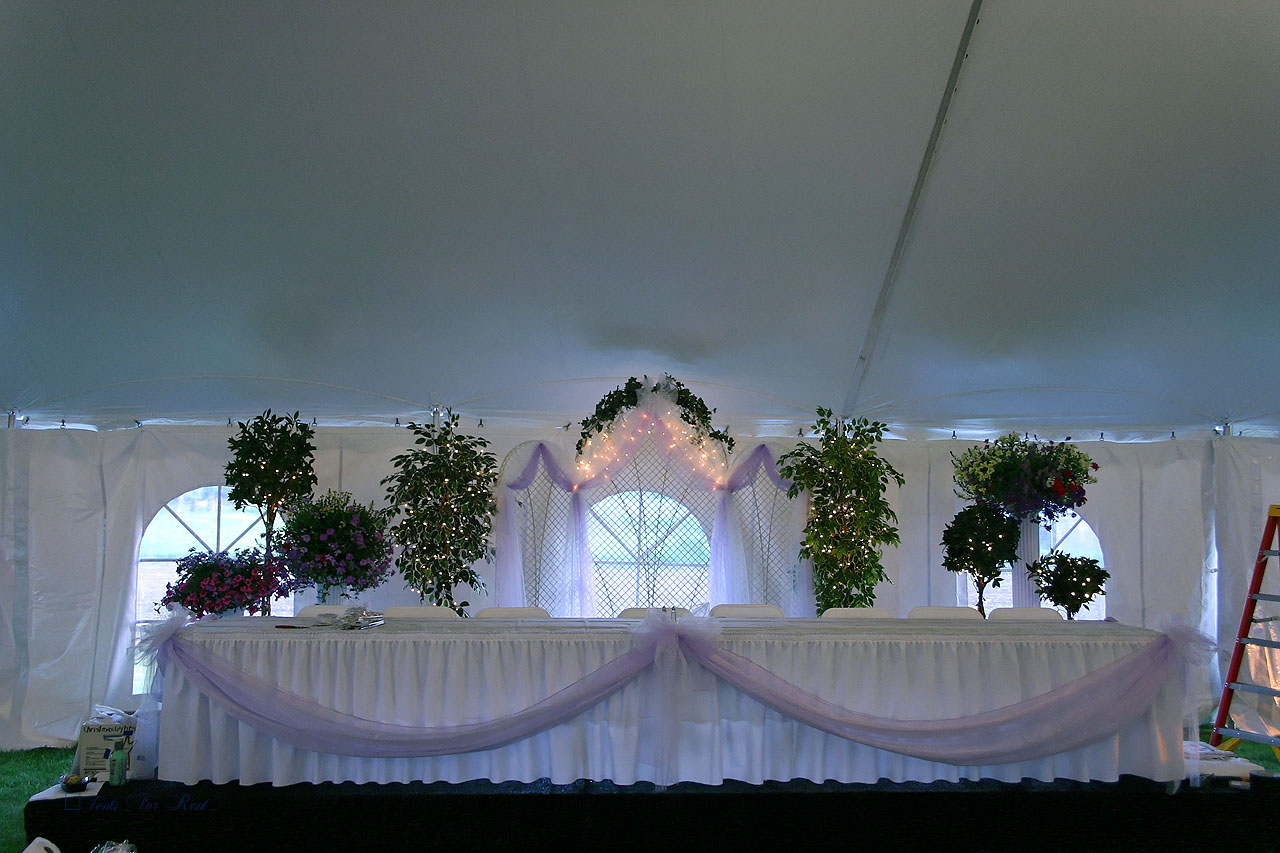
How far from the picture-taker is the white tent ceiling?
3844 millimetres

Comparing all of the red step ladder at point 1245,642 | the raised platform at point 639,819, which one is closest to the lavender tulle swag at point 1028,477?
the red step ladder at point 1245,642

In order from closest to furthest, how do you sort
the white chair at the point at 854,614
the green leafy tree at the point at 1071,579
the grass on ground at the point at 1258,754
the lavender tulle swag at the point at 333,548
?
the white chair at the point at 854,614, the grass on ground at the point at 1258,754, the green leafy tree at the point at 1071,579, the lavender tulle swag at the point at 333,548

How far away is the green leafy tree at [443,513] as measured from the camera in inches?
249

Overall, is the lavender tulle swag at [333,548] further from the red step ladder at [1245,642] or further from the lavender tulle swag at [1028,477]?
the red step ladder at [1245,642]

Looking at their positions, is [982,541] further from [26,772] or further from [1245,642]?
[26,772]

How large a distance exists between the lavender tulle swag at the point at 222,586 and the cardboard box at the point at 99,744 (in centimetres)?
158

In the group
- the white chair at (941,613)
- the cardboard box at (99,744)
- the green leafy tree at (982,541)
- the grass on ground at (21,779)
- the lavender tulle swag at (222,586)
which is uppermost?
the green leafy tree at (982,541)

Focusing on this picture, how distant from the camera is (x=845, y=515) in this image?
6.41 m

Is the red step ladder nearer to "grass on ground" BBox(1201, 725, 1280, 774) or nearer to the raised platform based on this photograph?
"grass on ground" BBox(1201, 725, 1280, 774)

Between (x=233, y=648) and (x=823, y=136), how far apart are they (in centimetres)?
362

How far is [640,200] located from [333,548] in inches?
123

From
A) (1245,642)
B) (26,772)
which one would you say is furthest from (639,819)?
(26,772)

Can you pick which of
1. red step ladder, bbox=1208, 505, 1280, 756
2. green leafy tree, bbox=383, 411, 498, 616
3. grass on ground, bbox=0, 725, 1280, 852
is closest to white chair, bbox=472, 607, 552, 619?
green leafy tree, bbox=383, 411, 498, 616

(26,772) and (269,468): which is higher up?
(269,468)
